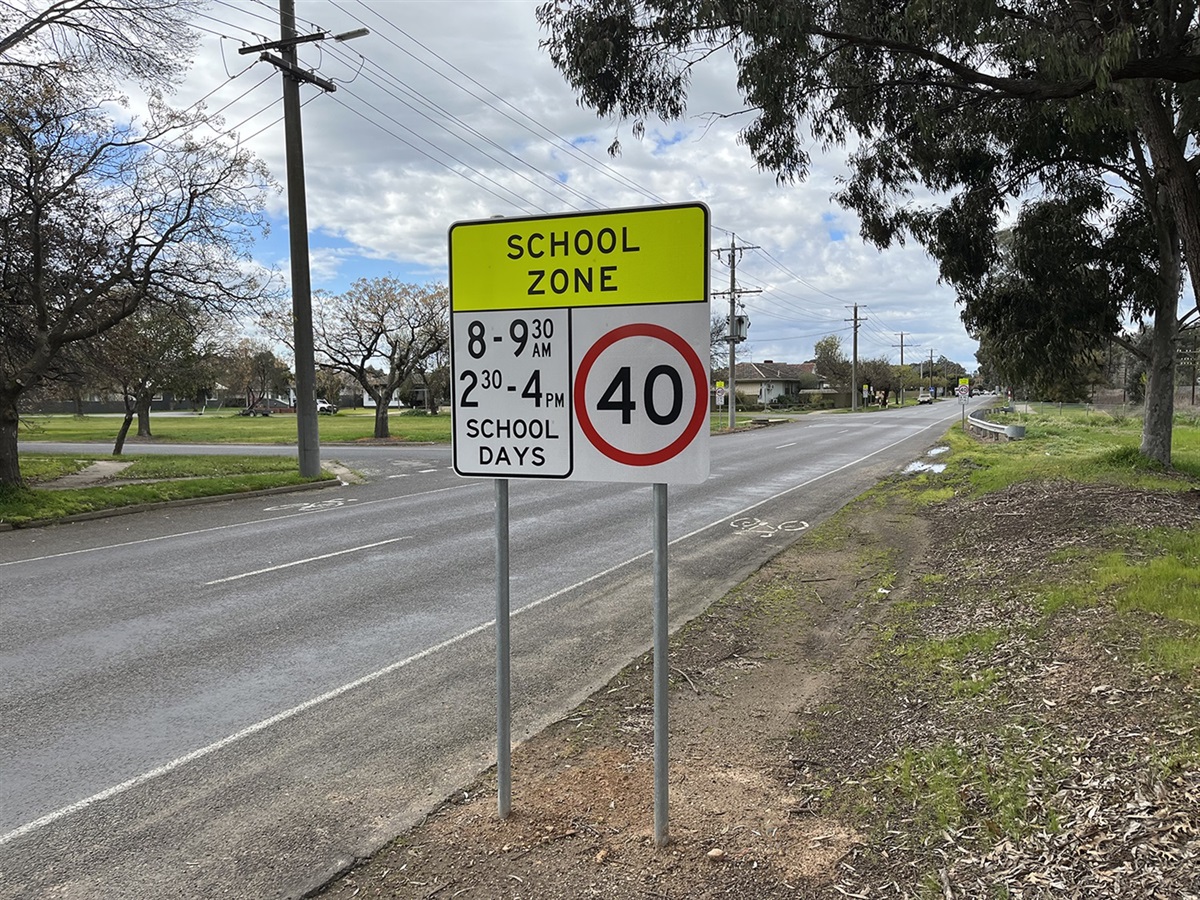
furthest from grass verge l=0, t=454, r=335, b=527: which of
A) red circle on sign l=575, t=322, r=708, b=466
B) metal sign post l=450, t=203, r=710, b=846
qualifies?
red circle on sign l=575, t=322, r=708, b=466

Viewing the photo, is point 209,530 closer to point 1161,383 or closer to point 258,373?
point 1161,383

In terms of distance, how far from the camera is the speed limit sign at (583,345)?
2988 millimetres

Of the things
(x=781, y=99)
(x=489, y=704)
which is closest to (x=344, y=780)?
(x=489, y=704)

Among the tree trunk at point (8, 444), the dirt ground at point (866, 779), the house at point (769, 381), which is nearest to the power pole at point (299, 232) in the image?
the tree trunk at point (8, 444)

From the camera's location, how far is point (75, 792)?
390 cm

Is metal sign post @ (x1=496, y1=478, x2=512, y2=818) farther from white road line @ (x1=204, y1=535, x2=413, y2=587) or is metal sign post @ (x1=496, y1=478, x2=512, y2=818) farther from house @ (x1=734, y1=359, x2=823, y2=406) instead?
house @ (x1=734, y1=359, x2=823, y2=406)

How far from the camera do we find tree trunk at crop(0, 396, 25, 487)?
1488cm

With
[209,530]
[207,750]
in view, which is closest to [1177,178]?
[207,750]

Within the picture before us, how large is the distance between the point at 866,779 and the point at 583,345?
91.4 inches

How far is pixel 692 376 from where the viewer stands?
2979mm

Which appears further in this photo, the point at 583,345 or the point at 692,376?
the point at 583,345

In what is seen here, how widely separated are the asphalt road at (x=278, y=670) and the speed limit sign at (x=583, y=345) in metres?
1.74

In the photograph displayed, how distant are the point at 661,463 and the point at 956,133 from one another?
1074 cm

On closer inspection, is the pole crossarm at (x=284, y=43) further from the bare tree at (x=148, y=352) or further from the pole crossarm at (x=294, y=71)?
the bare tree at (x=148, y=352)
